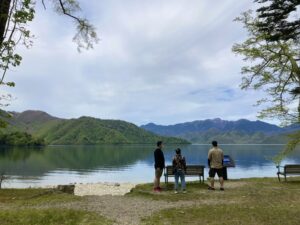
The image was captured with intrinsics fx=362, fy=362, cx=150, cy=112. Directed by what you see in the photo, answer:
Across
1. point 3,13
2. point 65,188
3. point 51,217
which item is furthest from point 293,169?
point 3,13

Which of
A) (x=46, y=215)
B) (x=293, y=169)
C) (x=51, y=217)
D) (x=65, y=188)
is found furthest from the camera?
(x=293, y=169)

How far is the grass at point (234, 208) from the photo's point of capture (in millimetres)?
12383

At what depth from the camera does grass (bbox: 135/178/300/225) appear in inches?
488

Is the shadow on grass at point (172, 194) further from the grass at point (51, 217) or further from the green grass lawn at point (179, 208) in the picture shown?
the grass at point (51, 217)

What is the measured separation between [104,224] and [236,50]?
65.7 ft

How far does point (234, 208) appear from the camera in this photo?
14.2m

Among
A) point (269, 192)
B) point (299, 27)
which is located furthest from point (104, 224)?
point (299, 27)

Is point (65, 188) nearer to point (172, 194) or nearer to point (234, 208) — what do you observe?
point (172, 194)

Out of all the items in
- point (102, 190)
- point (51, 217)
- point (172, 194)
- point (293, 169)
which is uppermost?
point (293, 169)

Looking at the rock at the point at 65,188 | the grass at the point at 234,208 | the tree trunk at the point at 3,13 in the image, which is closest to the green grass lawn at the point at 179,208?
the grass at the point at 234,208

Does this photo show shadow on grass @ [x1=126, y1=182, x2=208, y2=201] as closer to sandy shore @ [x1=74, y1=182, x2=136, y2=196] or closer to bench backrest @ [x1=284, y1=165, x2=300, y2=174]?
sandy shore @ [x1=74, y1=182, x2=136, y2=196]

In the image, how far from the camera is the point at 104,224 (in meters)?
12.0

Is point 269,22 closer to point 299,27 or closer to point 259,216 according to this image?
point 299,27

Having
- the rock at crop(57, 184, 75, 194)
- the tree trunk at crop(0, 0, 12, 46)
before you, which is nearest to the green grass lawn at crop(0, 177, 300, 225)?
the rock at crop(57, 184, 75, 194)
